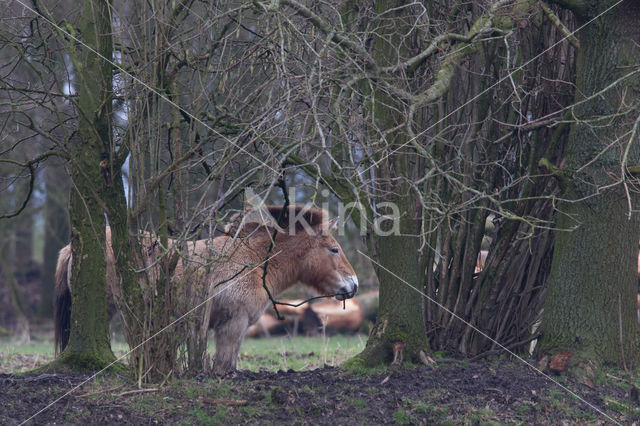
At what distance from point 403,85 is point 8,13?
4225 mm

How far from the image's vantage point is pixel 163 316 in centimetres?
495

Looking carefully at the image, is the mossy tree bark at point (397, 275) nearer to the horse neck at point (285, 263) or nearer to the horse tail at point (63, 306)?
the horse neck at point (285, 263)

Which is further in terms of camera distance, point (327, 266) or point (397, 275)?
point (327, 266)

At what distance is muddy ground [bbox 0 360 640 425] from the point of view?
4414 mm

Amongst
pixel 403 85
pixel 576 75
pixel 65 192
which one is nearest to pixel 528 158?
pixel 576 75

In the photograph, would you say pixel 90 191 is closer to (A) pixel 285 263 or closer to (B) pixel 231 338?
(B) pixel 231 338

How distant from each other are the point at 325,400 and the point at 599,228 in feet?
9.19

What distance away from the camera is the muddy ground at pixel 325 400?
4414 millimetres

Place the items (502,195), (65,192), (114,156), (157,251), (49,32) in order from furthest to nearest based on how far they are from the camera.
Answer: (65,192) < (502,195) < (49,32) < (114,156) < (157,251)

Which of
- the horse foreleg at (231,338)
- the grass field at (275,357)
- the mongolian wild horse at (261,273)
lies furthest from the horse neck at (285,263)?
the grass field at (275,357)

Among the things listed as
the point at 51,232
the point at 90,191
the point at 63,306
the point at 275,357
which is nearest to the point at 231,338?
the point at 63,306

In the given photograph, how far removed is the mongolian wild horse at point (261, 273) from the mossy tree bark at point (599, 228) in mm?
2921

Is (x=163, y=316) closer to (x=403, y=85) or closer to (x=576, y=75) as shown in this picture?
(x=403, y=85)

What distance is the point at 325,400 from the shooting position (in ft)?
15.5
